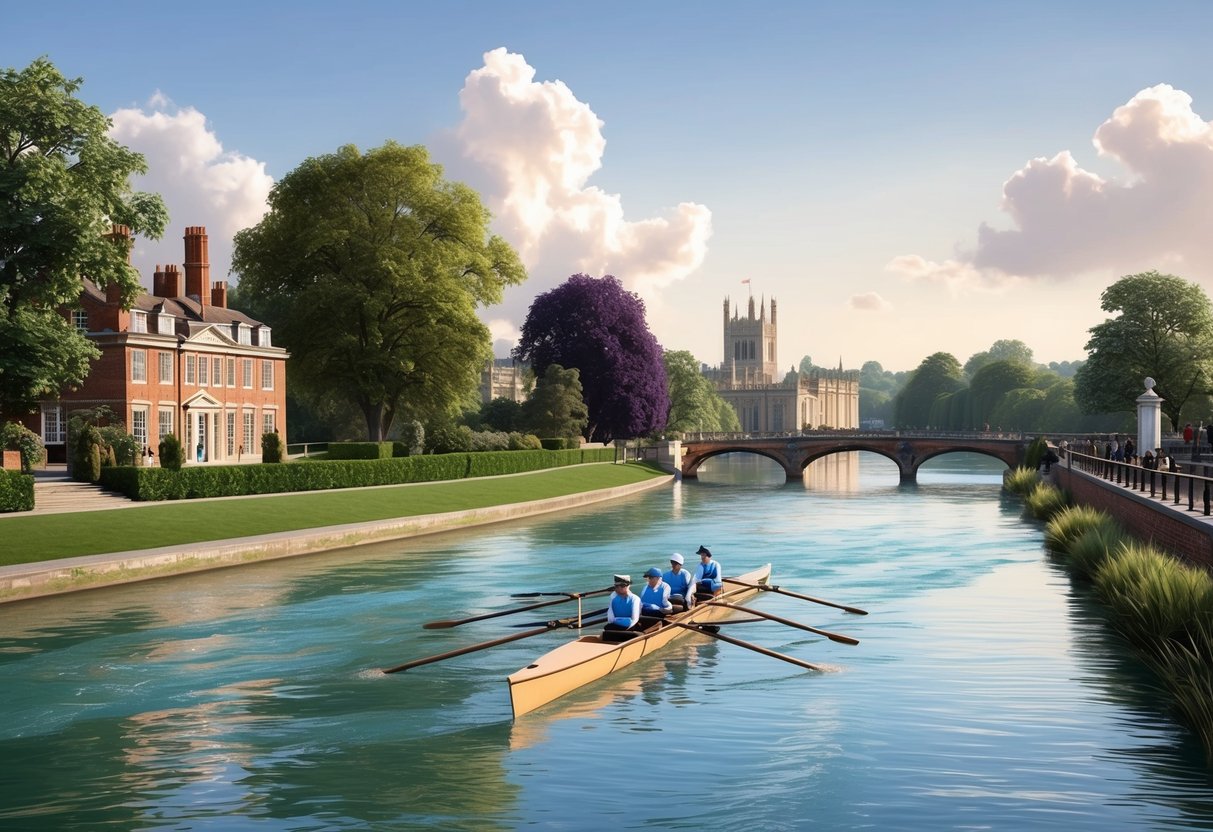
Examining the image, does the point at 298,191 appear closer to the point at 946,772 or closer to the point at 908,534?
the point at 908,534

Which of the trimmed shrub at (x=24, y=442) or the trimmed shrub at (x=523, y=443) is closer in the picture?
the trimmed shrub at (x=24, y=442)

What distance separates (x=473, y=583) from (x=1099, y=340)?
6374cm

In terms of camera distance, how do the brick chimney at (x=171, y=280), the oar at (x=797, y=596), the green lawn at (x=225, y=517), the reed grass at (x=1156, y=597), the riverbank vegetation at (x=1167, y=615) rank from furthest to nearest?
1. the brick chimney at (x=171, y=280)
2. the green lawn at (x=225, y=517)
3. the oar at (x=797, y=596)
4. the reed grass at (x=1156, y=597)
5. the riverbank vegetation at (x=1167, y=615)

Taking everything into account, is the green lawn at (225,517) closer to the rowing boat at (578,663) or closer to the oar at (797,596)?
the oar at (797,596)

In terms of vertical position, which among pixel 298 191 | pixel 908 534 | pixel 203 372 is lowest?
pixel 908 534

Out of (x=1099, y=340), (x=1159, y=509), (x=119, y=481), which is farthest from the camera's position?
(x=1099, y=340)

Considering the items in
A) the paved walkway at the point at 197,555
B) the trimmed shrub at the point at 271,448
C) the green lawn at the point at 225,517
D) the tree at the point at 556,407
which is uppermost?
the tree at the point at 556,407

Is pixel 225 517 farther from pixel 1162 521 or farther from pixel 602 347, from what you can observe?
pixel 602 347

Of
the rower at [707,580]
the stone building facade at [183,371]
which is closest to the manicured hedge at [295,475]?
the stone building facade at [183,371]

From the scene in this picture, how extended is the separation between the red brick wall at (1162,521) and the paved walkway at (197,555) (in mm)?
23524

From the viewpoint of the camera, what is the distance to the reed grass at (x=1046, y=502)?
5534 cm

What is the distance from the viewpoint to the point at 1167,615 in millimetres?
21562

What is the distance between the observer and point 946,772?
15781mm

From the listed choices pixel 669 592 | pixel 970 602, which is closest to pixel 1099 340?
pixel 970 602
